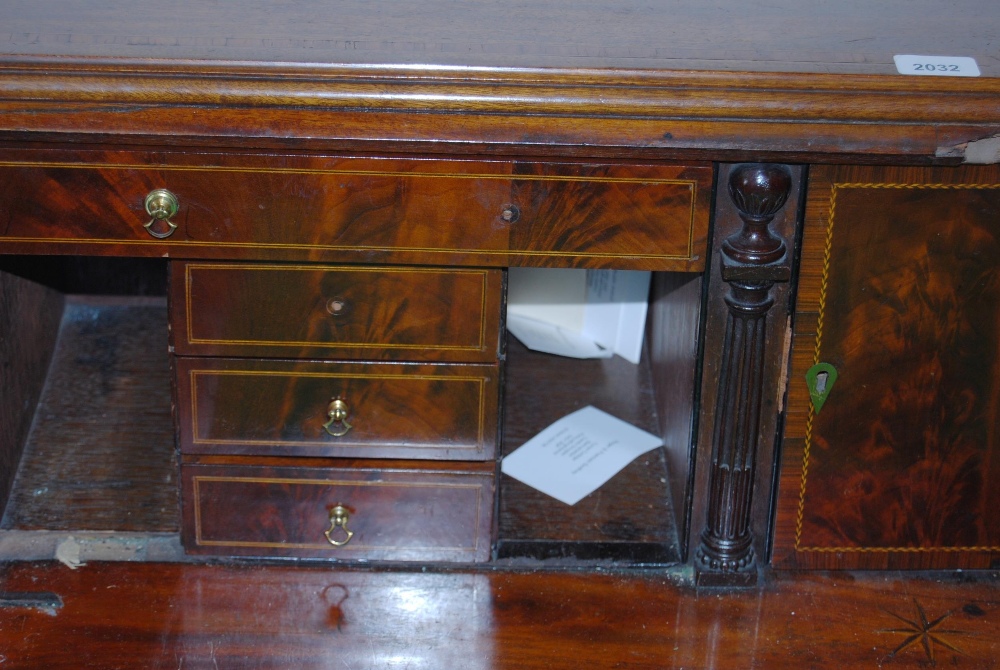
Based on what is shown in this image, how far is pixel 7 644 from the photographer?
1.29 m

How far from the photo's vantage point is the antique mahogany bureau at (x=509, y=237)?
1.18 meters

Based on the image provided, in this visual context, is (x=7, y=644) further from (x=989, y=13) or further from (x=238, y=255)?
(x=989, y=13)

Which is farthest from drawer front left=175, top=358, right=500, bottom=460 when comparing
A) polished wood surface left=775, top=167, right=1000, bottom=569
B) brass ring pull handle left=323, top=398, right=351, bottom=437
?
polished wood surface left=775, top=167, right=1000, bottom=569

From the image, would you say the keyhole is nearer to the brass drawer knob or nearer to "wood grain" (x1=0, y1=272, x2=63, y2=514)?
the brass drawer knob

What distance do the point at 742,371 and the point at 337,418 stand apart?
17.8 inches

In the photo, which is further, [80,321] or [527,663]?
[80,321]

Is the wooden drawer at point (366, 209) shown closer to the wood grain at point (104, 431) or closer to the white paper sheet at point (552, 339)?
the wood grain at point (104, 431)

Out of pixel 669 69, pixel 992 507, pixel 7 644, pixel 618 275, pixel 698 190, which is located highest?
pixel 669 69

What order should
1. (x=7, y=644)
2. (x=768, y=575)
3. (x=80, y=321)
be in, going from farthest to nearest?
1. (x=80, y=321)
2. (x=768, y=575)
3. (x=7, y=644)

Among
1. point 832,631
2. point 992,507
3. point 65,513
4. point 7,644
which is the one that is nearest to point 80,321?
point 65,513

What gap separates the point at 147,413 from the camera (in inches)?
64.6

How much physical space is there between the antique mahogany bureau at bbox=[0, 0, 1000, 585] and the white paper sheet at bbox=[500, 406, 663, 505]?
0.08 metres

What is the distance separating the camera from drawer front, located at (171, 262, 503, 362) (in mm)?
1289

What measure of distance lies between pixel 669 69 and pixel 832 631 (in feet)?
2.13
